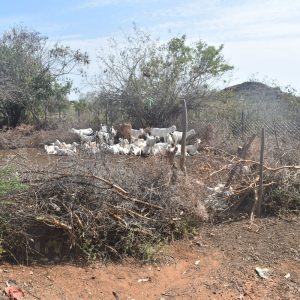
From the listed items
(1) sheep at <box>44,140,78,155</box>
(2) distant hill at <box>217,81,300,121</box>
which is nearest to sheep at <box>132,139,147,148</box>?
(1) sheep at <box>44,140,78,155</box>

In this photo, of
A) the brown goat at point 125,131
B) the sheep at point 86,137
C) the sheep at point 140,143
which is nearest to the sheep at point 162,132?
the sheep at point 140,143

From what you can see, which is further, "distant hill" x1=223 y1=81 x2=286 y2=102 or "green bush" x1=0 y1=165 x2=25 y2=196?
"distant hill" x1=223 y1=81 x2=286 y2=102

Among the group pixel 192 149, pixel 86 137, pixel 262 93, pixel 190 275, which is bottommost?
pixel 190 275

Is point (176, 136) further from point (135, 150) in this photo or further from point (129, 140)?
point (129, 140)

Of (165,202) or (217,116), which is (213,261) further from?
(217,116)

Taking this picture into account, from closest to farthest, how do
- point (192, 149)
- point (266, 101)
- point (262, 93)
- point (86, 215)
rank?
point (86, 215), point (192, 149), point (266, 101), point (262, 93)

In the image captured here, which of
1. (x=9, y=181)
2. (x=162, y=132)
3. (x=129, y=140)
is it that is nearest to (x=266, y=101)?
(x=162, y=132)

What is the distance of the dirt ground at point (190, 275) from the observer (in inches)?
160

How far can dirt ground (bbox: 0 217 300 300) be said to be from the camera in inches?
160

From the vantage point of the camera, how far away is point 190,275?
4.54m

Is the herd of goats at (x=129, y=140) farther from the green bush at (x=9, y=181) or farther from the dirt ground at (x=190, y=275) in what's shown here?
the green bush at (x=9, y=181)

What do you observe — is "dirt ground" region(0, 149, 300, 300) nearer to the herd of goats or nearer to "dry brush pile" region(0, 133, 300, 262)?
"dry brush pile" region(0, 133, 300, 262)

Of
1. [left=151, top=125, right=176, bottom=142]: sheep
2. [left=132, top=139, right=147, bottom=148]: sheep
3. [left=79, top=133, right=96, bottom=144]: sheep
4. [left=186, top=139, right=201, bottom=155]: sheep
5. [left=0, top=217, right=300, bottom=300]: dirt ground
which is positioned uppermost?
[left=151, top=125, right=176, bottom=142]: sheep

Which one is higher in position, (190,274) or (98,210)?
(98,210)
